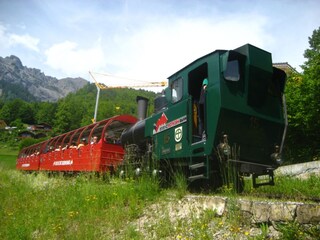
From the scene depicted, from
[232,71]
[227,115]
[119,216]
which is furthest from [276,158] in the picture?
[119,216]

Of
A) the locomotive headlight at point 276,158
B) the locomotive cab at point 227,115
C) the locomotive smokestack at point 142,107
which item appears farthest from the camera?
the locomotive smokestack at point 142,107

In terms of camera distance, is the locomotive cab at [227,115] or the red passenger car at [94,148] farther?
the red passenger car at [94,148]

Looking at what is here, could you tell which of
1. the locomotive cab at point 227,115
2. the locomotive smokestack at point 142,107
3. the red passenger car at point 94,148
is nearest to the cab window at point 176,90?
the locomotive cab at point 227,115

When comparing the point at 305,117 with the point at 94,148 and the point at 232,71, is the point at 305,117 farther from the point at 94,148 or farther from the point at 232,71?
the point at 232,71

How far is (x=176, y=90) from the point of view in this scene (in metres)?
7.73

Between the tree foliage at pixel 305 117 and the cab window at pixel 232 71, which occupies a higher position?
the tree foliage at pixel 305 117

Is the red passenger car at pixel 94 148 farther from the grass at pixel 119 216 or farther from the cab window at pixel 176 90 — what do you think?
the cab window at pixel 176 90

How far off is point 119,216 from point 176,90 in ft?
10.7

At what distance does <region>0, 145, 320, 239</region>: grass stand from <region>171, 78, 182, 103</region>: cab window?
1949 mm

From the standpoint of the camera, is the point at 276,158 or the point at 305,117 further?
the point at 305,117

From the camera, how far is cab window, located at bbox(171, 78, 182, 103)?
755cm

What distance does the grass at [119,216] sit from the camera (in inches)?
180

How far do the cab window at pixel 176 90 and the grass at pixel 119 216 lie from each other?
1949 mm

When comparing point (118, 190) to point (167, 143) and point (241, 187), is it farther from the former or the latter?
point (241, 187)
